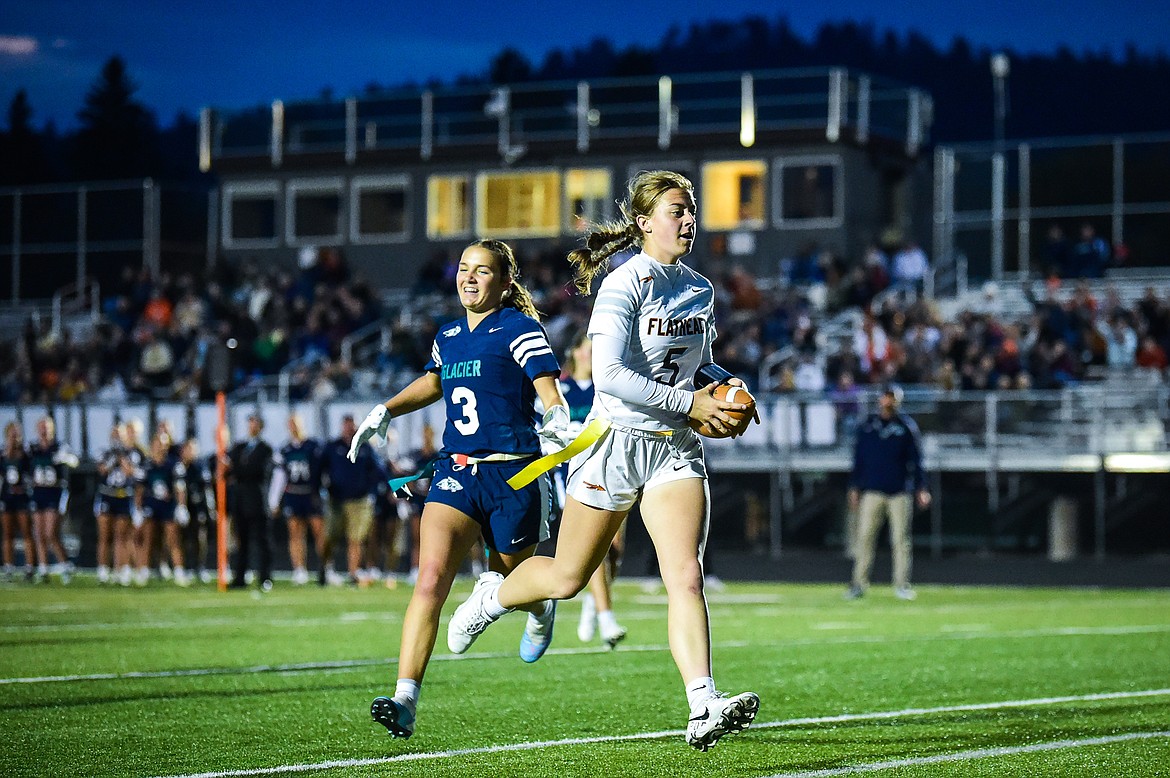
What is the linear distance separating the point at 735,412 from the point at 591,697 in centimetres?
304

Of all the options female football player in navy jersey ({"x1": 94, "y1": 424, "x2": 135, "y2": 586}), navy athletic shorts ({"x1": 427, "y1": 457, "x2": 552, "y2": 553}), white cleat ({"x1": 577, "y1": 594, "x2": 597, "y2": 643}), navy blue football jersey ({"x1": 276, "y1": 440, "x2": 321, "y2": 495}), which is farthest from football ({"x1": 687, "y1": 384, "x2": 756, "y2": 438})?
female football player in navy jersey ({"x1": 94, "y1": 424, "x2": 135, "y2": 586})

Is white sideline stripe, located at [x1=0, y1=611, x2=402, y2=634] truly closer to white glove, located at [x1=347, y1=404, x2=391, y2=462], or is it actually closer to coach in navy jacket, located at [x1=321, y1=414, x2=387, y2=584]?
coach in navy jacket, located at [x1=321, y1=414, x2=387, y2=584]

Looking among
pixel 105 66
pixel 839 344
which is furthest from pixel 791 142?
pixel 105 66

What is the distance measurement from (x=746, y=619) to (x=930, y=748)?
7.97 metres

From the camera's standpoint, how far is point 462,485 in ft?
26.2

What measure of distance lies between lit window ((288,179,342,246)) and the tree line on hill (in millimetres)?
47730

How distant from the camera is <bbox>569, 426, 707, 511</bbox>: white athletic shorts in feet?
23.7

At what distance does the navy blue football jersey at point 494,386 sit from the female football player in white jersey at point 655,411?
2.32 ft

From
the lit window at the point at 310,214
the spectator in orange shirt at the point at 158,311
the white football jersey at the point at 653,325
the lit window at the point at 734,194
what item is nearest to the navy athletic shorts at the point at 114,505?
the spectator in orange shirt at the point at 158,311

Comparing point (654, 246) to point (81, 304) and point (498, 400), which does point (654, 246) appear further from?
point (81, 304)

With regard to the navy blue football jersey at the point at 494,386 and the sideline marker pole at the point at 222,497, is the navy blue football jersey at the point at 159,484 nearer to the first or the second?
the sideline marker pole at the point at 222,497

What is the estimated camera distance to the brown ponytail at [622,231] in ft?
24.3

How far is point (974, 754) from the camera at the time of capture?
24.5 feet

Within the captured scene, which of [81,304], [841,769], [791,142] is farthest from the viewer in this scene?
[81,304]
